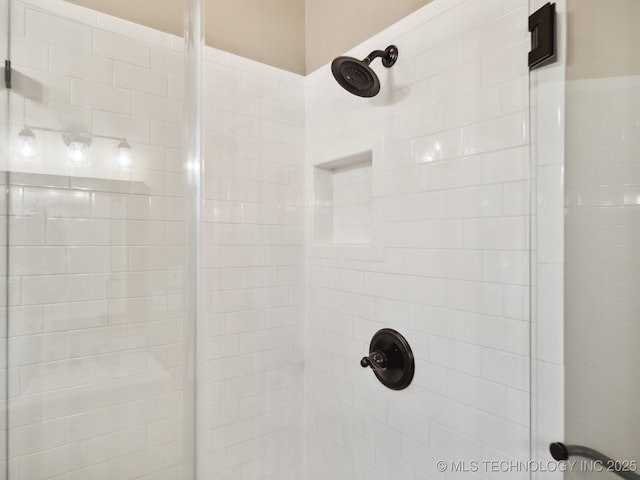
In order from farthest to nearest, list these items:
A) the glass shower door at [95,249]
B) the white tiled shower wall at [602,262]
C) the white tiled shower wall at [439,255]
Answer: the glass shower door at [95,249] < the white tiled shower wall at [439,255] < the white tiled shower wall at [602,262]

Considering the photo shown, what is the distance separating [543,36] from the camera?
919 mm

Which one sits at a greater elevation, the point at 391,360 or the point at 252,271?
the point at 252,271

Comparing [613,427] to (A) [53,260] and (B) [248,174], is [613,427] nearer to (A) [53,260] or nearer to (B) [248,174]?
(B) [248,174]

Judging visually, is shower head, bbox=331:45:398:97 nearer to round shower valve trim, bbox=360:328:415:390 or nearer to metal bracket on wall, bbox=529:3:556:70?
metal bracket on wall, bbox=529:3:556:70

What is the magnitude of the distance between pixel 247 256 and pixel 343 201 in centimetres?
56

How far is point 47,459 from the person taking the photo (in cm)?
118

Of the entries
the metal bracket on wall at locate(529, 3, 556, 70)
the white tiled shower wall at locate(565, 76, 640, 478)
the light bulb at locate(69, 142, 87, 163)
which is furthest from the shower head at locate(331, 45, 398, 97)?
the light bulb at locate(69, 142, 87, 163)

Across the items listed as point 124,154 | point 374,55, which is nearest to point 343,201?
point 374,55

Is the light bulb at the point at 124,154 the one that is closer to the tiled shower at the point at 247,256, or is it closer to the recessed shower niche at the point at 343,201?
the tiled shower at the point at 247,256

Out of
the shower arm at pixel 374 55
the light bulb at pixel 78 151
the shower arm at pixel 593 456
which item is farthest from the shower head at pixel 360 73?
the shower arm at pixel 593 456

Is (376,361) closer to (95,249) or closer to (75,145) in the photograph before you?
(95,249)

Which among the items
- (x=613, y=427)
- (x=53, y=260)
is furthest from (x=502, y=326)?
(x=53, y=260)

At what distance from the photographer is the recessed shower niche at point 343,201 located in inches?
64.8

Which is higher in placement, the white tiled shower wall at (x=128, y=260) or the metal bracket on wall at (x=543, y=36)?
the metal bracket on wall at (x=543, y=36)
